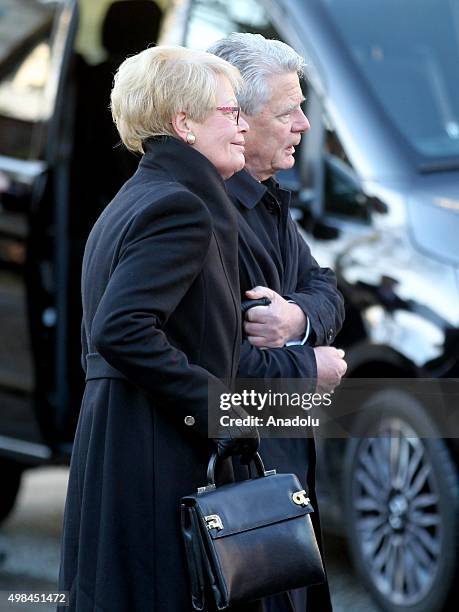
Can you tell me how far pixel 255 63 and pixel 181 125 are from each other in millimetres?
393

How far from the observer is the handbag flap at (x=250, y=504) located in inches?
106

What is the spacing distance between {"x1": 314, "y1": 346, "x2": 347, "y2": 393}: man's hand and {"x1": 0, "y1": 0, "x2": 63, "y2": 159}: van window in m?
2.79

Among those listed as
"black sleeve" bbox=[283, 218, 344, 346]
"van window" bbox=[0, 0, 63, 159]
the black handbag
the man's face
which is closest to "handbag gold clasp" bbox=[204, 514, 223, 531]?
the black handbag

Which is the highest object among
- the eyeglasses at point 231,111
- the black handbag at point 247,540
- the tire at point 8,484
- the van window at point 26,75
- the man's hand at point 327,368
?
the van window at point 26,75

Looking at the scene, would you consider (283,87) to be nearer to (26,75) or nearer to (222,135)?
(222,135)

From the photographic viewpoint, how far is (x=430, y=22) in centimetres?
548

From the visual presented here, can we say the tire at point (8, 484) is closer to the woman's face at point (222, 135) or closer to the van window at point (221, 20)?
the van window at point (221, 20)

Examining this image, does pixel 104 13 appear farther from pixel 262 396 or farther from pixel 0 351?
pixel 262 396

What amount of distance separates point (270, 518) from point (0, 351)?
3.23 m

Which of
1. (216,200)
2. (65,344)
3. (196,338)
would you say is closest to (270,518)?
(196,338)

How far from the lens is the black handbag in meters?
2.68

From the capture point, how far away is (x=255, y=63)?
3.20m

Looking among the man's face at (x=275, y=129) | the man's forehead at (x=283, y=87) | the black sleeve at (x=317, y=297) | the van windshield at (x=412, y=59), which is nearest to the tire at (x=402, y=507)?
the van windshield at (x=412, y=59)

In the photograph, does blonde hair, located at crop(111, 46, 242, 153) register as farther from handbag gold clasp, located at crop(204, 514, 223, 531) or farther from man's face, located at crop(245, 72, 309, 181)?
handbag gold clasp, located at crop(204, 514, 223, 531)
